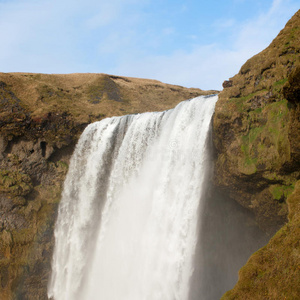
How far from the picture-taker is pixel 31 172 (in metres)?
25.9

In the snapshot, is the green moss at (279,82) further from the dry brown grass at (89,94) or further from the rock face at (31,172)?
the dry brown grass at (89,94)

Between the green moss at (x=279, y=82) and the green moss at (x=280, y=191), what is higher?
the green moss at (x=279, y=82)

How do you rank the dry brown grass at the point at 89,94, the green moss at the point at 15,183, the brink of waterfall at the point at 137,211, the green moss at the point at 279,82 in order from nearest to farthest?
the green moss at the point at 279,82
the brink of waterfall at the point at 137,211
the green moss at the point at 15,183
the dry brown grass at the point at 89,94

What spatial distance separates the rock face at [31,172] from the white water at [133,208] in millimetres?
1174

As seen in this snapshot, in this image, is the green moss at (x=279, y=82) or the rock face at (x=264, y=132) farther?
the green moss at (x=279, y=82)

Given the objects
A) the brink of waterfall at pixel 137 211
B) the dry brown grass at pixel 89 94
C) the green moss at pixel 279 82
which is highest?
the dry brown grass at pixel 89 94

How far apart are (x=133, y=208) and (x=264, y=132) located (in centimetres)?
965

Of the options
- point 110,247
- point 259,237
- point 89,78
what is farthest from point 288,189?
point 89,78

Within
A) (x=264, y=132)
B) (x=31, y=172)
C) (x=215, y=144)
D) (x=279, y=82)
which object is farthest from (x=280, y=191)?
(x=31, y=172)

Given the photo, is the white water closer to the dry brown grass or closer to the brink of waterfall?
the brink of waterfall

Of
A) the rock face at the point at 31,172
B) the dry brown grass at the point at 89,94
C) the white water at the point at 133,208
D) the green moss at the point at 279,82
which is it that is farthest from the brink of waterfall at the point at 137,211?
the dry brown grass at the point at 89,94

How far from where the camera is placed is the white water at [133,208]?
15.7 meters

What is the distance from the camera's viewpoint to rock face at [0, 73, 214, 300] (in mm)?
23531

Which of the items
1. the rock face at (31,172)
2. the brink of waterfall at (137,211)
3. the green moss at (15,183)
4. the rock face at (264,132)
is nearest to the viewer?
the rock face at (264,132)
